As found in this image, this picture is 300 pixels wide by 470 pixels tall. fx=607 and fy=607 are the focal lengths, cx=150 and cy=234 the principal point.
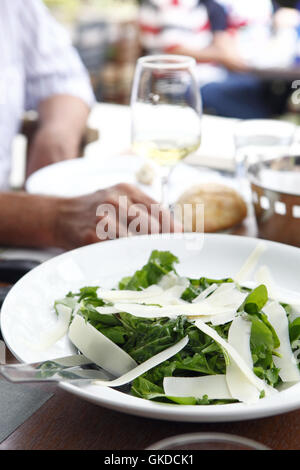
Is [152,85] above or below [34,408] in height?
above

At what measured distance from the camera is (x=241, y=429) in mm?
544

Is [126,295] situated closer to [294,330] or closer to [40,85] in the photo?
[294,330]

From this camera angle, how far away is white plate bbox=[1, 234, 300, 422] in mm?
487

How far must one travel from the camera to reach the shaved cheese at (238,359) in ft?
1.73

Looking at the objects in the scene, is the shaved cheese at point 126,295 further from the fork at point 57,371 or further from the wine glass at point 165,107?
the wine glass at point 165,107

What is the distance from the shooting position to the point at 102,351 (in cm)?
57

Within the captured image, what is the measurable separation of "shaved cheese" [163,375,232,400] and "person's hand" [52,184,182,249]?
0.38 meters

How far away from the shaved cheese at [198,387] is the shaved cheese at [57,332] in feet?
0.49

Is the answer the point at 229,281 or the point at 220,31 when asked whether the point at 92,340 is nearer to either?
the point at 229,281

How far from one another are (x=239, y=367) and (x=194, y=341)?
63 millimetres

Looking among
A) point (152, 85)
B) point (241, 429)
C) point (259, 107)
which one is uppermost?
point (152, 85)

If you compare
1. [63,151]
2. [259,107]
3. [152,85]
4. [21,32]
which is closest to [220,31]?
[259,107]

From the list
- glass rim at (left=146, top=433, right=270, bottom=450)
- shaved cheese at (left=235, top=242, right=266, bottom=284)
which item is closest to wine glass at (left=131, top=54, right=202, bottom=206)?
shaved cheese at (left=235, top=242, right=266, bottom=284)
